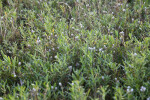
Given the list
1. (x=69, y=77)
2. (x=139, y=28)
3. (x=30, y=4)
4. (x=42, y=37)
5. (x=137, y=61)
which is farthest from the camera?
(x=30, y=4)

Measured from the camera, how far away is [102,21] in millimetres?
3656

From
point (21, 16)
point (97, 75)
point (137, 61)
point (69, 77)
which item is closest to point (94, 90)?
point (97, 75)

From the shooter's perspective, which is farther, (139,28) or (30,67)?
(139,28)

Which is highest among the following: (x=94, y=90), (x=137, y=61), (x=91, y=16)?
(x=91, y=16)

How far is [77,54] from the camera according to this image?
297 cm

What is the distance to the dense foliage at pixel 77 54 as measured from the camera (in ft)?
7.65

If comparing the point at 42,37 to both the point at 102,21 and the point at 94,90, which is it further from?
the point at 94,90

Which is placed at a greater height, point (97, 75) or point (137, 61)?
point (137, 61)

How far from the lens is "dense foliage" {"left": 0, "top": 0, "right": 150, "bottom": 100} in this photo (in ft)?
7.65

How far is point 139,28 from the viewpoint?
10.7 feet

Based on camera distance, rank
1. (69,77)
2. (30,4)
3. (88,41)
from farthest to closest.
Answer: (30,4) < (88,41) < (69,77)

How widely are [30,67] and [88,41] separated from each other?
941 mm

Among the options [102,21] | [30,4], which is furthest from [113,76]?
[30,4]

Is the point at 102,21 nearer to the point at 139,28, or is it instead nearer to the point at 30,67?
the point at 139,28
